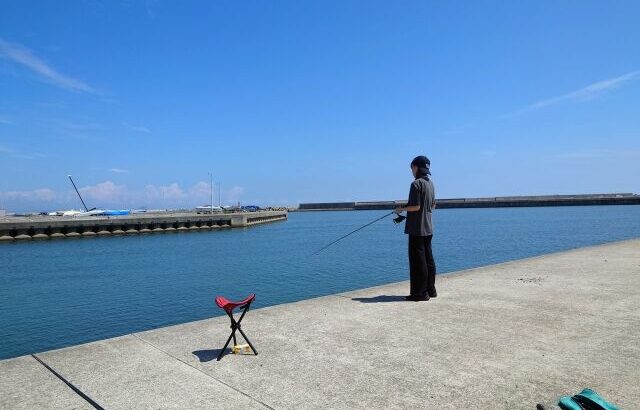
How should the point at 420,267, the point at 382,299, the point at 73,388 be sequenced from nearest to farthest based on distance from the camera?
the point at 73,388, the point at 420,267, the point at 382,299

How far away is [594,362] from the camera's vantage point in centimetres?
420

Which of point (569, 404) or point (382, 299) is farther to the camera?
point (382, 299)

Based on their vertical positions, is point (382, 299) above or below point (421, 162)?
below

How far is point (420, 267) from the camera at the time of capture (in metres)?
6.78

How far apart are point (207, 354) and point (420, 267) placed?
329 cm

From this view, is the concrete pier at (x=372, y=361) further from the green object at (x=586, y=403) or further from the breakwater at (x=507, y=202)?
the breakwater at (x=507, y=202)

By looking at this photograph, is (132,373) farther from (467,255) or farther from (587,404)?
(467,255)

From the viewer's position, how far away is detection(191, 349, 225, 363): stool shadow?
4559 mm

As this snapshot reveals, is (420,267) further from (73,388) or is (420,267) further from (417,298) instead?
(73,388)

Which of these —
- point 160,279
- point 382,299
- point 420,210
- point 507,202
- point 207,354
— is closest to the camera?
point 207,354

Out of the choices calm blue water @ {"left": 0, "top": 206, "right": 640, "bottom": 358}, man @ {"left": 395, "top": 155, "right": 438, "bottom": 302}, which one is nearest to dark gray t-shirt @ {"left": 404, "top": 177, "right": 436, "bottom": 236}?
man @ {"left": 395, "top": 155, "right": 438, "bottom": 302}

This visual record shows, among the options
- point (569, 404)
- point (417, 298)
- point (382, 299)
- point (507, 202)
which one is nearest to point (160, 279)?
point (382, 299)

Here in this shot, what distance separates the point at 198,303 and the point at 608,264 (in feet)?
34.8

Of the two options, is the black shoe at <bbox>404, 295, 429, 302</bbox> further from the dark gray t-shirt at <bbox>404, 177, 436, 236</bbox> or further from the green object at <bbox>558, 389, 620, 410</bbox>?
the green object at <bbox>558, 389, 620, 410</bbox>
